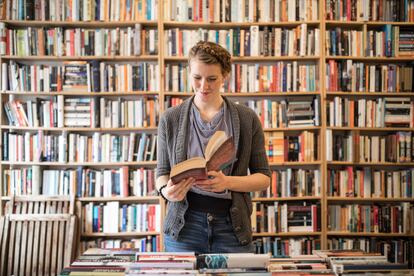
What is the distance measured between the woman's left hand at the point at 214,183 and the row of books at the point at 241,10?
254cm

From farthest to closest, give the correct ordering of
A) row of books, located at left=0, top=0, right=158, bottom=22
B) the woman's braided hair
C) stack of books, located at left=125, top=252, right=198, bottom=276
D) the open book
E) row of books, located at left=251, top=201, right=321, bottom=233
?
row of books, located at left=251, top=201, right=321, bottom=233
row of books, located at left=0, top=0, right=158, bottom=22
the woman's braided hair
the open book
stack of books, located at left=125, top=252, right=198, bottom=276

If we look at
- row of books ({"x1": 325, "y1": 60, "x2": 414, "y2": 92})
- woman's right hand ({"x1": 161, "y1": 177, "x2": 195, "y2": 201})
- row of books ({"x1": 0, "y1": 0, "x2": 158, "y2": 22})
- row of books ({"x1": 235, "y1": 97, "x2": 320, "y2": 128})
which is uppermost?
row of books ({"x1": 0, "y1": 0, "x2": 158, "y2": 22})

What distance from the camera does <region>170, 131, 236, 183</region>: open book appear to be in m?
1.57

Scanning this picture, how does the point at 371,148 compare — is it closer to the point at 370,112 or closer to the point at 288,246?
the point at 370,112

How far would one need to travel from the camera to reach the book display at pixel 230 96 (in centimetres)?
394

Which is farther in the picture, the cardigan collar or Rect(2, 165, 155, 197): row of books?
Rect(2, 165, 155, 197): row of books

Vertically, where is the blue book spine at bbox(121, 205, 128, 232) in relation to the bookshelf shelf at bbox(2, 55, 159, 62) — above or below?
below

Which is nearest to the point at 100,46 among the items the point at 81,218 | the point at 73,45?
the point at 73,45

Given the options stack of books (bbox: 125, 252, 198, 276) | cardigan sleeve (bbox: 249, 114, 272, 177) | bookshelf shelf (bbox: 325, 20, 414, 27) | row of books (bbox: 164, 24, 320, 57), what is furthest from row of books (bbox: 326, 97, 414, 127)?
stack of books (bbox: 125, 252, 198, 276)

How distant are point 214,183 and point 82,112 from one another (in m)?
2.58

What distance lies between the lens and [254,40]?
13.1 ft

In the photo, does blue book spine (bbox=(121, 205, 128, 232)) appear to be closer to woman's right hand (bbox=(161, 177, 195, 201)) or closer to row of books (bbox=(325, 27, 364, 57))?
row of books (bbox=(325, 27, 364, 57))

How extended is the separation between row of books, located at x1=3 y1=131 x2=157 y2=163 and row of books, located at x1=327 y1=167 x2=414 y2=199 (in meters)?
1.60

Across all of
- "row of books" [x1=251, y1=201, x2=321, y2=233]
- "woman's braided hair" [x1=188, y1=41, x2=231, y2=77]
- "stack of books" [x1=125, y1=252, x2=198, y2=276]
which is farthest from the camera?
"row of books" [x1=251, y1=201, x2=321, y2=233]
